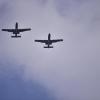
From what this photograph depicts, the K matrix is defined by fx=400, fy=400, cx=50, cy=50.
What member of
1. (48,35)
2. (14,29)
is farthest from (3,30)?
(48,35)

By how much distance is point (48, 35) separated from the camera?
7352 inches

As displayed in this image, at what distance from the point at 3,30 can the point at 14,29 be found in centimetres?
740

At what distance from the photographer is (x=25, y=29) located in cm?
19412

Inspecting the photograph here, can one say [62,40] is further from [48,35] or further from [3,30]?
[3,30]

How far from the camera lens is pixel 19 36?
608 ft

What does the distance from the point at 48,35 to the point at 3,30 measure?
23.6 meters

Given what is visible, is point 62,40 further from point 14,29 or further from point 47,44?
point 14,29

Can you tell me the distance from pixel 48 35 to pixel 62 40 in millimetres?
9033

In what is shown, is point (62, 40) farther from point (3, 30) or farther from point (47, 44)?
point (3, 30)

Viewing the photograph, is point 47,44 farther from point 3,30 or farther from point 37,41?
point 3,30

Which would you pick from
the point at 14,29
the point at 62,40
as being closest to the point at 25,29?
the point at 14,29

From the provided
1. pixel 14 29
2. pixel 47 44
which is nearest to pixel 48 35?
pixel 47 44

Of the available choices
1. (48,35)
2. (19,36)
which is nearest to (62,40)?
(48,35)

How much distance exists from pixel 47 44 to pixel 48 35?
443 centimetres
